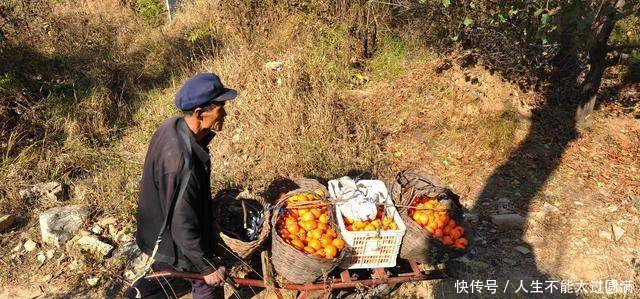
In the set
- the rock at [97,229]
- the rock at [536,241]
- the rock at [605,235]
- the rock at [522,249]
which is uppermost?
the rock at [605,235]

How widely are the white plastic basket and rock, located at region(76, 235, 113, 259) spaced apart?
2.47 m

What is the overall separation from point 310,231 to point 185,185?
3.90 feet

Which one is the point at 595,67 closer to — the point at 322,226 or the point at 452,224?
the point at 452,224

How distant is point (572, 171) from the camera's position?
5.52 metres

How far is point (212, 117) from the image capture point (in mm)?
2729

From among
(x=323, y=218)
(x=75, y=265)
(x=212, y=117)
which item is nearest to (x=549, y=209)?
(x=323, y=218)

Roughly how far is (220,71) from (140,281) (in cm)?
414

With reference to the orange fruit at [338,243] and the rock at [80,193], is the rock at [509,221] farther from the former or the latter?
the rock at [80,193]

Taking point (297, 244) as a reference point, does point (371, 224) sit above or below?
above

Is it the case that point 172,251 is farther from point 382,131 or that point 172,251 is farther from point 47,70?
point 47,70

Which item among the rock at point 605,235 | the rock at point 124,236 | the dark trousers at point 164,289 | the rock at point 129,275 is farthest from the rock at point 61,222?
the rock at point 605,235

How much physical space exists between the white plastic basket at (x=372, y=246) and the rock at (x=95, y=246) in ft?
8.11

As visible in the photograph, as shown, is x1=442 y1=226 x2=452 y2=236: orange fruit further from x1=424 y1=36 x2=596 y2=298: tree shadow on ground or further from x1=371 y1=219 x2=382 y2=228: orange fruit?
x1=424 y1=36 x2=596 y2=298: tree shadow on ground

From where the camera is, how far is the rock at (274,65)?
672cm
